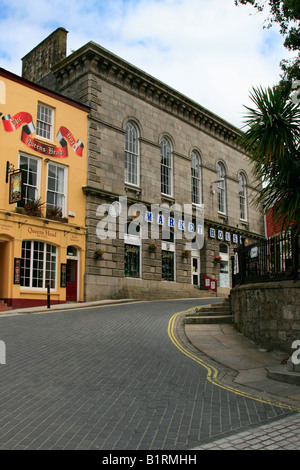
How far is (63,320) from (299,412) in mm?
9330

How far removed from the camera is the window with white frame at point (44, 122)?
2244 centimetres

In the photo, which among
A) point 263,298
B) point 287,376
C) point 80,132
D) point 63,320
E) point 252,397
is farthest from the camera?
point 80,132

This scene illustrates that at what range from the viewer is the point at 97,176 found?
24.5 m

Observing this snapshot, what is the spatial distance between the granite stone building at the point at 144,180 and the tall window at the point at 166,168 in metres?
0.07

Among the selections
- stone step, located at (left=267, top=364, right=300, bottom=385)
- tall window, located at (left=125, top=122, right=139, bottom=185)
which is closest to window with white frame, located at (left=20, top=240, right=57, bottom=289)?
tall window, located at (left=125, top=122, right=139, bottom=185)

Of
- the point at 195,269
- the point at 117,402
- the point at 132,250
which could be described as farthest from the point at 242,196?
the point at 117,402

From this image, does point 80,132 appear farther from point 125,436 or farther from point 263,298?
point 125,436

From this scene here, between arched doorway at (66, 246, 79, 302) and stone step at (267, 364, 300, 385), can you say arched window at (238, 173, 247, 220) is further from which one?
stone step at (267, 364, 300, 385)

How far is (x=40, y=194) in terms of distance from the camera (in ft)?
71.2

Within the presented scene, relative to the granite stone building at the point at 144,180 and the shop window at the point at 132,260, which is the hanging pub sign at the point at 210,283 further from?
the shop window at the point at 132,260

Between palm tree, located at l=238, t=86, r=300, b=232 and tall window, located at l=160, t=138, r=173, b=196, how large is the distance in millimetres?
19399

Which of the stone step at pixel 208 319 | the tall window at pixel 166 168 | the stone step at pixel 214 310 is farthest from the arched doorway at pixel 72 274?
the stone step at pixel 208 319
